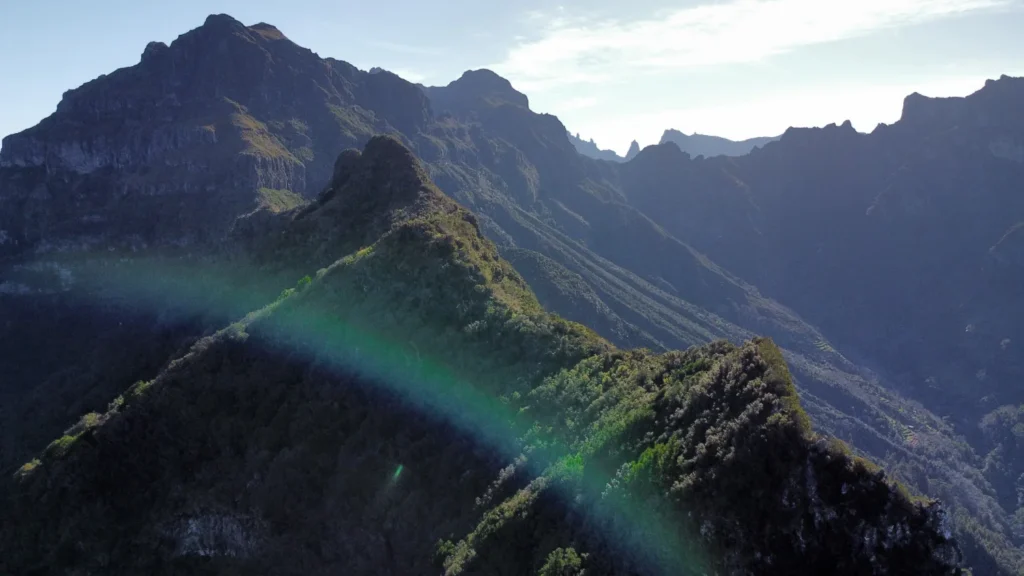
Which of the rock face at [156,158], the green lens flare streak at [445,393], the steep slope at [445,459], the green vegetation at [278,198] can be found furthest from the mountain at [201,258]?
the green lens flare streak at [445,393]

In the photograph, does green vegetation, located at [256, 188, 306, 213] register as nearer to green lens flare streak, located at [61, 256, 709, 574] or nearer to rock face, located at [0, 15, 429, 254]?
rock face, located at [0, 15, 429, 254]

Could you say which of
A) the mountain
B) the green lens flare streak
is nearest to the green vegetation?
the mountain

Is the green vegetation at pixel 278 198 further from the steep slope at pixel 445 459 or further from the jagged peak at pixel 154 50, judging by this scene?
the steep slope at pixel 445 459

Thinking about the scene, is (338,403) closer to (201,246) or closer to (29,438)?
(29,438)

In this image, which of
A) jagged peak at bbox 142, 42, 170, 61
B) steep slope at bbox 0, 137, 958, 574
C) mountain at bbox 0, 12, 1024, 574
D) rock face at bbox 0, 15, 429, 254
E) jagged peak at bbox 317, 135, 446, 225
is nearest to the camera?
steep slope at bbox 0, 137, 958, 574

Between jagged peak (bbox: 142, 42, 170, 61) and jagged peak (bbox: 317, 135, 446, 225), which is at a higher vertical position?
jagged peak (bbox: 142, 42, 170, 61)

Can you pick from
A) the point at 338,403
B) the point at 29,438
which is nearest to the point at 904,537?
the point at 338,403

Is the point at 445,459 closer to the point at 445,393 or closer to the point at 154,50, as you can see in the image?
the point at 445,393

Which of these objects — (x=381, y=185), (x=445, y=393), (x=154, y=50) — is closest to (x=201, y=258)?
(x=381, y=185)
